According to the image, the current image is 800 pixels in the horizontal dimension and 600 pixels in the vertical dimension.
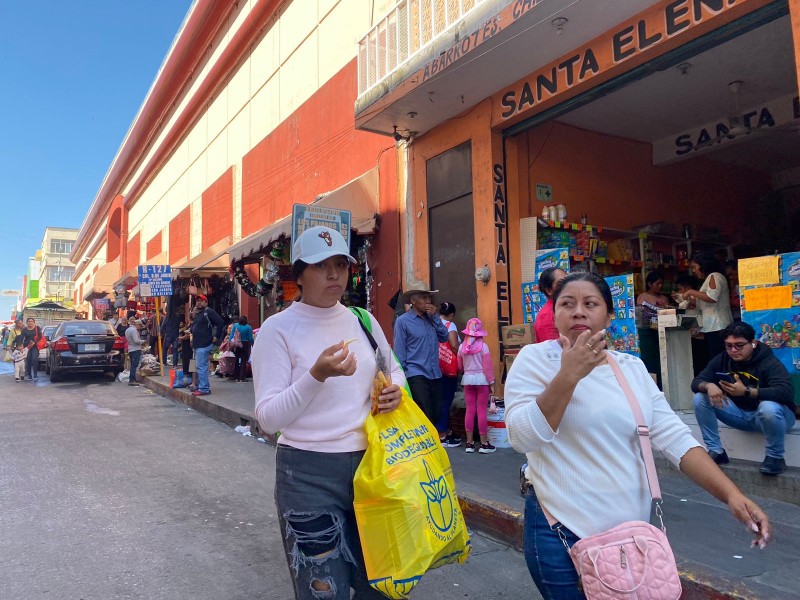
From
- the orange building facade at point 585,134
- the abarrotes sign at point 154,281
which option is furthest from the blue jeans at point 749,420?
the abarrotes sign at point 154,281

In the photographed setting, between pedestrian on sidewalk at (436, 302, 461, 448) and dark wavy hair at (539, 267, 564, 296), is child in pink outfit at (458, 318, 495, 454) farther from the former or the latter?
dark wavy hair at (539, 267, 564, 296)

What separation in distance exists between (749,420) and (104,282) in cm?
3405

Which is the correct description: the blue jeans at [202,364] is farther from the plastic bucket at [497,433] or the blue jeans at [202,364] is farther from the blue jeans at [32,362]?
the blue jeans at [32,362]

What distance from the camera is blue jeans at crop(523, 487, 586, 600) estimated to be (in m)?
1.74

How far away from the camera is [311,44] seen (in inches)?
527

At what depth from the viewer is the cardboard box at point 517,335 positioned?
7.35 m

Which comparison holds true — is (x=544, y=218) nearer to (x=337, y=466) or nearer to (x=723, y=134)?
(x=723, y=134)

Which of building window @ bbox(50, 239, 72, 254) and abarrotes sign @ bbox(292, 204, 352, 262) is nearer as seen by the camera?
abarrotes sign @ bbox(292, 204, 352, 262)

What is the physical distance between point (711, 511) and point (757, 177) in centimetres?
938

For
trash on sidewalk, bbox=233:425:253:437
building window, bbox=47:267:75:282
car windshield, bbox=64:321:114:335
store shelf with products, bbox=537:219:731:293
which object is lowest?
trash on sidewalk, bbox=233:425:253:437

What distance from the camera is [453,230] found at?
361 inches

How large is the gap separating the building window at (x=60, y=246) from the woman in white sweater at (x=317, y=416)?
92885 millimetres

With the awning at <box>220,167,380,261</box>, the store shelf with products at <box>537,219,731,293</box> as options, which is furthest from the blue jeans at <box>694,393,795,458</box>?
the awning at <box>220,167,380,261</box>

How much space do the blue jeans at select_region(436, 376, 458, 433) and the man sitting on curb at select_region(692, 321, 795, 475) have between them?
2.87m
